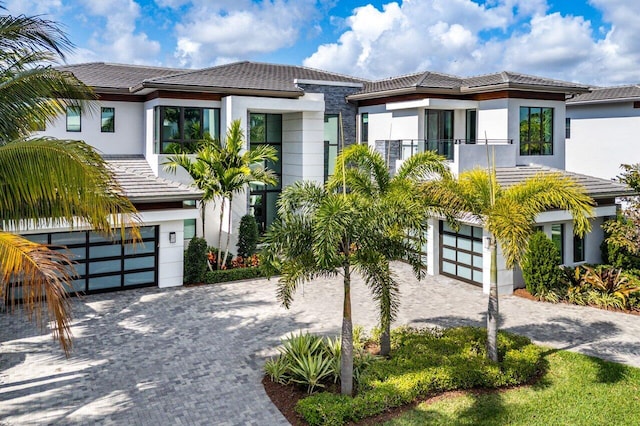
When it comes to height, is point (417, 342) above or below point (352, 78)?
below

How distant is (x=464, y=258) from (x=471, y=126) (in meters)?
7.26

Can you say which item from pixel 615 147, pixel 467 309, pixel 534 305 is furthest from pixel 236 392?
pixel 615 147

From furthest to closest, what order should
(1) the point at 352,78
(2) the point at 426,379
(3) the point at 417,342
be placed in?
(1) the point at 352,78
(3) the point at 417,342
(2) the point at 426,379

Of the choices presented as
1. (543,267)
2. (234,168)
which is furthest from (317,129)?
(543,267)

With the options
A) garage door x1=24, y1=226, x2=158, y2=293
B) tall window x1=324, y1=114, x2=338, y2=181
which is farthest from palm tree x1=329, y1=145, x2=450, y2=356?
tall window x1=324, y1=114, x2=338, y2=181

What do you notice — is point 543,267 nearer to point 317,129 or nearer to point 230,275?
point 230,275

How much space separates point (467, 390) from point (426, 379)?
872 millimetres

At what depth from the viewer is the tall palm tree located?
5637 mm

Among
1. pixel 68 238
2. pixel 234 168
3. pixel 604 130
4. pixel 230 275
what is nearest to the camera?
pixel 68 238

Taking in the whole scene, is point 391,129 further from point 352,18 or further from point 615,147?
point 615,147

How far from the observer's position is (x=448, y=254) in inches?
737

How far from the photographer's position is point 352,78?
25.4m

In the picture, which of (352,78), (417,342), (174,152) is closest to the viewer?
(417,342)

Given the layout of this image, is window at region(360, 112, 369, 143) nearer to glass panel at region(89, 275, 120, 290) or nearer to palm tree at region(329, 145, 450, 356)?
glass panel at region(89, 275, 120, 290)
